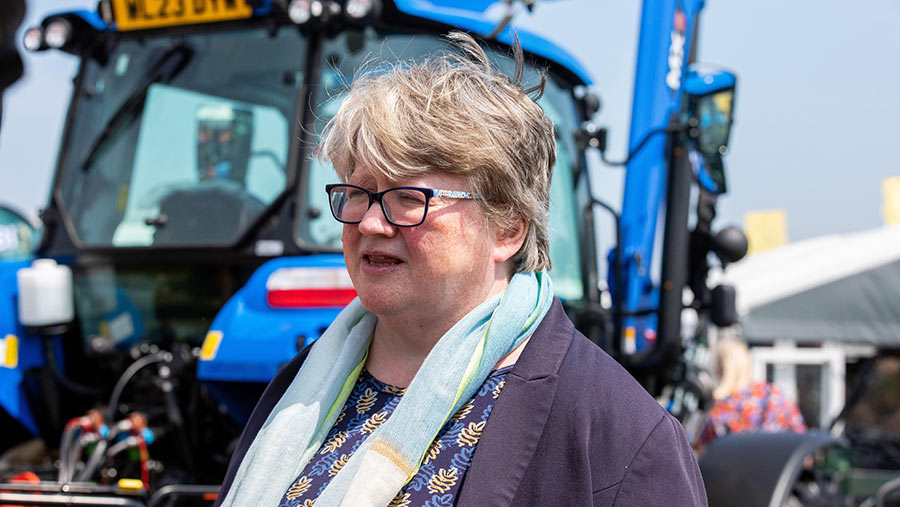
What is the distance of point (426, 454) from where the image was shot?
5.32 feet

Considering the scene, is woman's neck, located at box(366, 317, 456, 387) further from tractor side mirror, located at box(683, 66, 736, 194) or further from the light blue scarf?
tractor side mirror, located at box(683, 66, 736, 194)

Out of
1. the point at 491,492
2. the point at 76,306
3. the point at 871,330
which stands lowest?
the point at 871,330

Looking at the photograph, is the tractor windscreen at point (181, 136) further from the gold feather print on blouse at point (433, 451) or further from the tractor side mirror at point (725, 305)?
the tractor side mirror at point (725, 305)

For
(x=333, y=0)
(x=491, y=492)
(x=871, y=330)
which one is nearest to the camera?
(x=491, y=492)

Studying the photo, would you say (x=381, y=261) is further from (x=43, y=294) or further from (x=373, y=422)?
(x=43, y=294)

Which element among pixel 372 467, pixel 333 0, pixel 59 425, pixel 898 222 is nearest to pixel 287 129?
pixel 333 0

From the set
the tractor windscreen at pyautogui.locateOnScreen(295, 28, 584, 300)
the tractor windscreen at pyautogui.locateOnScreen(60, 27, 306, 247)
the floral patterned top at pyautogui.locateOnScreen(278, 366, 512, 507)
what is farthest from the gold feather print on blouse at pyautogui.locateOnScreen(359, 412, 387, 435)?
the tractor windscreen at pyautogui.locateOnScreen(60, 27, 306, 247)

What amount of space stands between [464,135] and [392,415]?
0.54 metres

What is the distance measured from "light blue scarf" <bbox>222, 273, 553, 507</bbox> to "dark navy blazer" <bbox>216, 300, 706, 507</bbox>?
0.28ft

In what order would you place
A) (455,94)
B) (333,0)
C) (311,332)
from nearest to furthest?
(455,94), (311,332), (333,0)

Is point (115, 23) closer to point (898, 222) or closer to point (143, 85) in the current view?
point (143, 85)

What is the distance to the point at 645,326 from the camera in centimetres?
485

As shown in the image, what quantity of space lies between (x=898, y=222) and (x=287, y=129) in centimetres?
943

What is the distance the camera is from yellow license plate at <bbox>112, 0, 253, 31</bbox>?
146 inches
